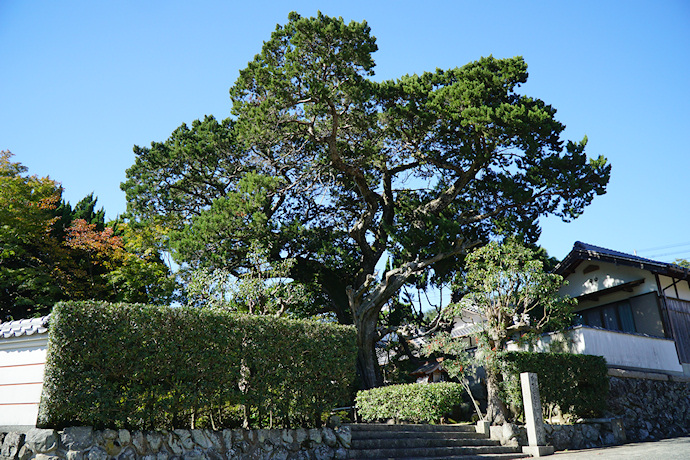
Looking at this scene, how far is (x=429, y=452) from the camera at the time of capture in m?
9.89

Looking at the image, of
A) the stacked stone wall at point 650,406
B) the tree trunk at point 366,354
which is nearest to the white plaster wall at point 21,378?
the tree trunk at point 366,354

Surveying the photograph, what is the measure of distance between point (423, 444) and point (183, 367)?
5.27 metres

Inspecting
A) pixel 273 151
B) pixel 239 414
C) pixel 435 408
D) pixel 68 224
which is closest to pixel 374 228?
pixel 273 151

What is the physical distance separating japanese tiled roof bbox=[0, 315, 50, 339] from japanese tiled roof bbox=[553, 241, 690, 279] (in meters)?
14.5

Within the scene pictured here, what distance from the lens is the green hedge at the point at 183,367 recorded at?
7.04 m

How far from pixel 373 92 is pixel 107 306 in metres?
11.1

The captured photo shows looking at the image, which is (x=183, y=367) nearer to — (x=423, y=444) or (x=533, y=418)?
(x=423, y=444)

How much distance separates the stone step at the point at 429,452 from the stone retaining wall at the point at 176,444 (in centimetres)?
37

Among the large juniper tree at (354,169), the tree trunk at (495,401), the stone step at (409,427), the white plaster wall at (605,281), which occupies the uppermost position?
the large juniper tree at (354,169)

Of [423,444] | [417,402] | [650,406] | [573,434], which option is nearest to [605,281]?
[650,406]

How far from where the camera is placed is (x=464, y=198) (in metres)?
18.4

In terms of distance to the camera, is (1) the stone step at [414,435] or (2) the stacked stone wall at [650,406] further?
(2) the stacked stone wall at [650,406]

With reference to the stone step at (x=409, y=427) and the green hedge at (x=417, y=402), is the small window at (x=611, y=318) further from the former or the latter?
the stone step at (x=409, y=427)

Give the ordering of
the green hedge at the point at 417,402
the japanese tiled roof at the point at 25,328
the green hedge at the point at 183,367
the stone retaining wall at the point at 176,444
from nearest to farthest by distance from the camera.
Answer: the stone retaining wall at the point at 176,444
the green hedge at the point at 183,367
the japanese tiled roof at the point at 25,328
the green hedge at the point at 417,402
